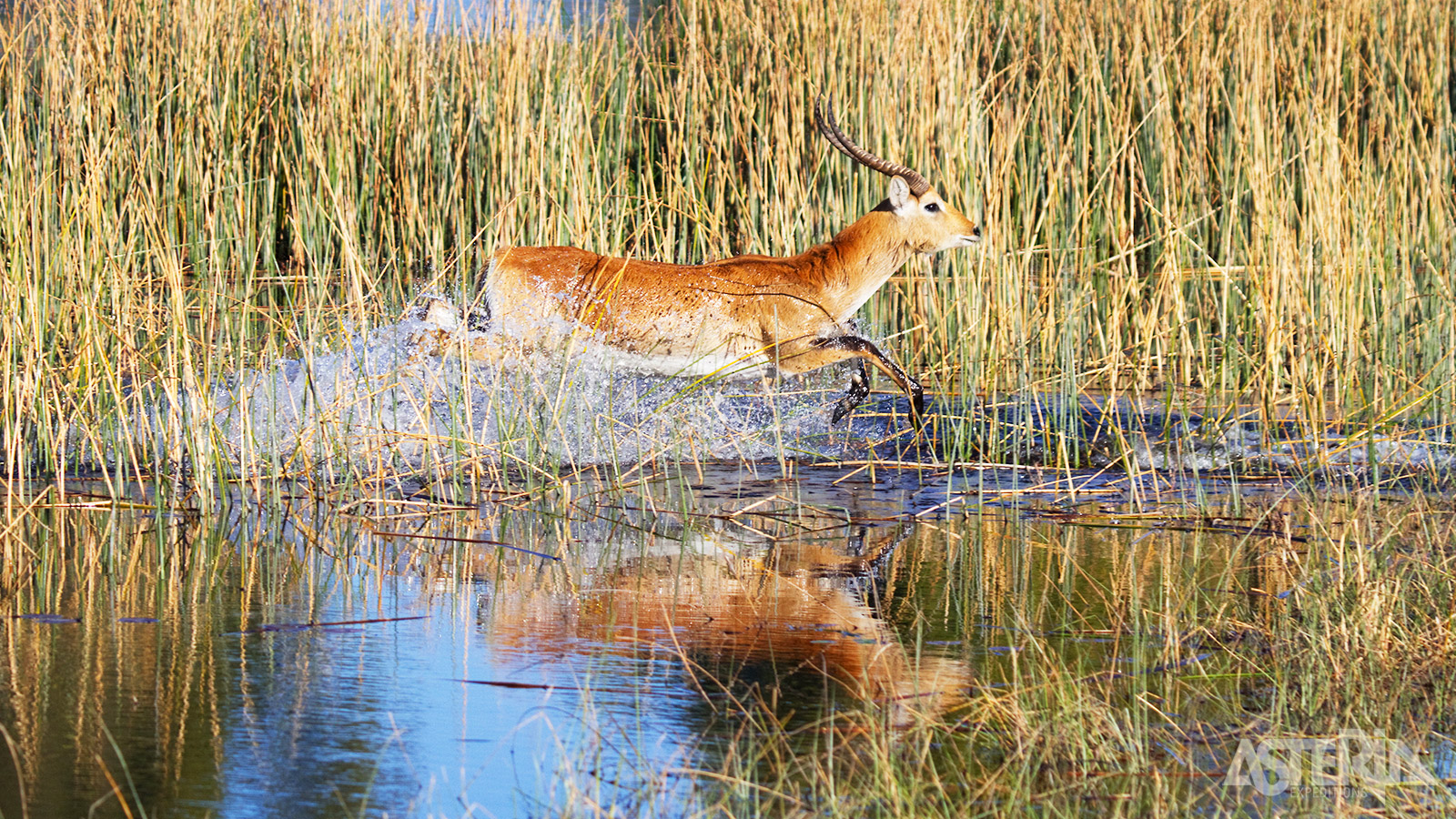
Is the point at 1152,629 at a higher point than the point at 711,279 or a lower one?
lower

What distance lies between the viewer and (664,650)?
11.1 feet

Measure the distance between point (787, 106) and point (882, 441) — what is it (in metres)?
2.83

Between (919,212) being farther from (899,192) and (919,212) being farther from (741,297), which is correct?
(741,297)

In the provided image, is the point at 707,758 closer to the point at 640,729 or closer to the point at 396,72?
the point at 640,729

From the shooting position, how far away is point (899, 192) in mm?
7469

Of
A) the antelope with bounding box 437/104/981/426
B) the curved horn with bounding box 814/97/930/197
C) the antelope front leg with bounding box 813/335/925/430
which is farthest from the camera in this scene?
the curved horn with bounding box 814/97/930/197

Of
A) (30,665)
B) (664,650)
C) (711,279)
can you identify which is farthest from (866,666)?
(711,279)

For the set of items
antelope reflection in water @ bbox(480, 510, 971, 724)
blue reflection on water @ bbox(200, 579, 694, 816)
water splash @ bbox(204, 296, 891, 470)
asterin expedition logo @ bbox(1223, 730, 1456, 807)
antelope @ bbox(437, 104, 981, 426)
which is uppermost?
antelope @ bbox(437, 104, 981, 426)

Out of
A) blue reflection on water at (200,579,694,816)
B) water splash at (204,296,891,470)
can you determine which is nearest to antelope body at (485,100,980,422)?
water splash at (204,296,891,470)

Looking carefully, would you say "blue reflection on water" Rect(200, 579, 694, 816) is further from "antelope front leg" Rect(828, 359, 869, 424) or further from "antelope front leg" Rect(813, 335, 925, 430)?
"antelope front leg" Rect(828, 359, 869, 424)

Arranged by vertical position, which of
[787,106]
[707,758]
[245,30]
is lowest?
[707,758]

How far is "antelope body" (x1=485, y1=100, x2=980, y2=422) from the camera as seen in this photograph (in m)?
6.80

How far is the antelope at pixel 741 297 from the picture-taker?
6.80 metres

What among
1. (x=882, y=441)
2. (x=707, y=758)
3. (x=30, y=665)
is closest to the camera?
(x=707, y=758)
